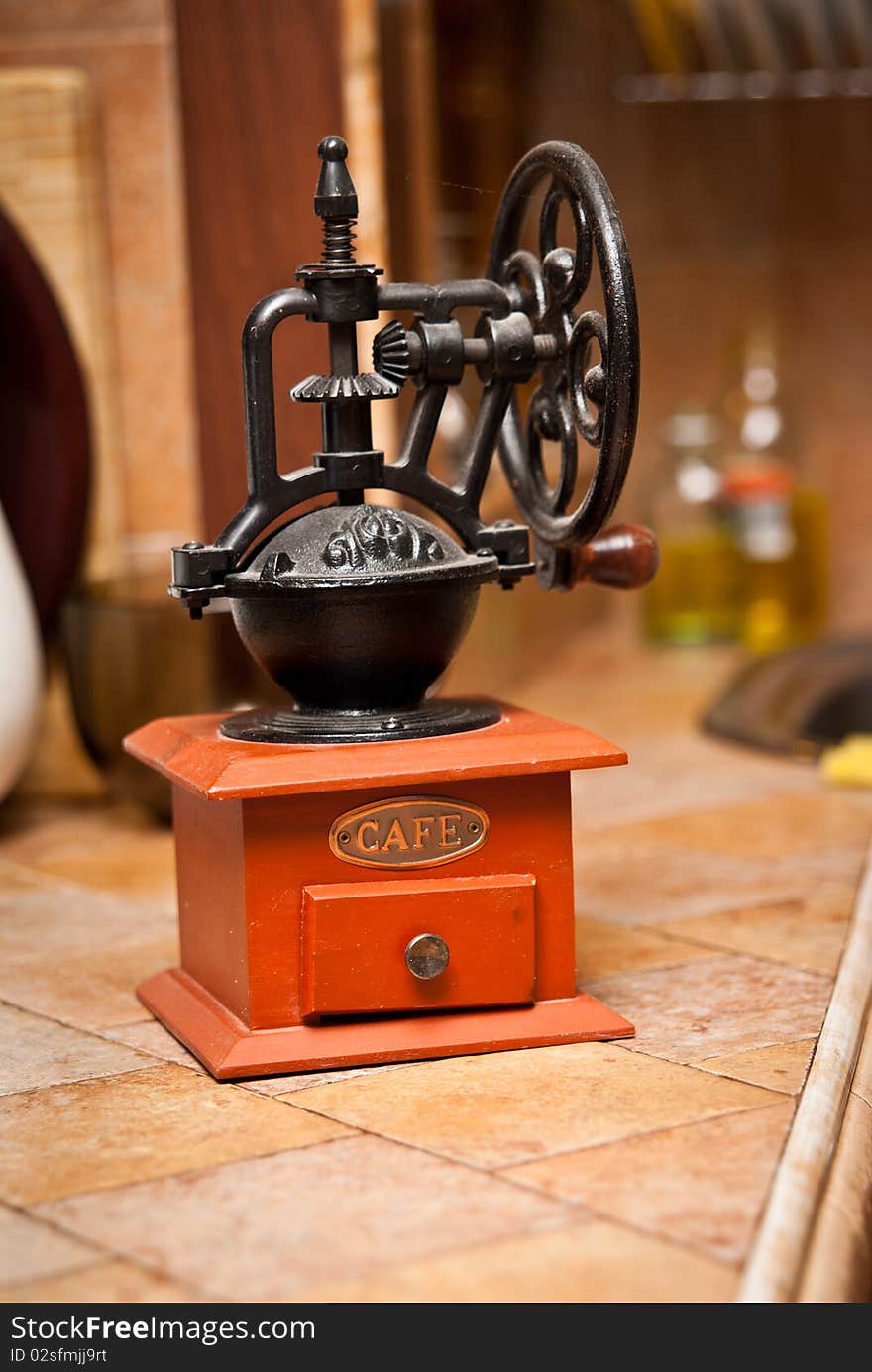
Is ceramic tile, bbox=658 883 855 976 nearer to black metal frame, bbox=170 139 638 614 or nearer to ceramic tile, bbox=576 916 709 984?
ceramic tile, bbox=576 916 709 984

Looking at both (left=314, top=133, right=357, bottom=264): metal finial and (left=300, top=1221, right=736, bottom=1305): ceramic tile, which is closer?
(left=300, top=1221, right=736, bottom=1305): ceramic tile

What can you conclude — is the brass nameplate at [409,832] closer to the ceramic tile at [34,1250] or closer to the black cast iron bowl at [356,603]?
the black cast iron bowl at [356,603]

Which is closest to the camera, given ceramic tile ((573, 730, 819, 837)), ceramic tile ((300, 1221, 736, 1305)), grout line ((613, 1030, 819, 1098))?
ceramic tile ((300, 1221, 736, 1305))

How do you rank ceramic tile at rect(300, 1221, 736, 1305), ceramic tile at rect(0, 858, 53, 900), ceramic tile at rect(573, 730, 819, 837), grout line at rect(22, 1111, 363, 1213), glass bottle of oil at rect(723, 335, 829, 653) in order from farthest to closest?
1. glass bottle of oil at rect(723, 335, 829, 653)
2. ceramic tile at rect(573, 730, 819, 837)
3. ceramic tile at rect(0, 858, 53, 900)
4. grout line at rect(22, 1111, 363, 1213)
5. ceramic tile at rect(300, 1221, 736, 1305)

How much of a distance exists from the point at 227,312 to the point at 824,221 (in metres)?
1.16

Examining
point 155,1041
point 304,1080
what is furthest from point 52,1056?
point 304,1080

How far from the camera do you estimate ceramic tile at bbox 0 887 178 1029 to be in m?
1.14

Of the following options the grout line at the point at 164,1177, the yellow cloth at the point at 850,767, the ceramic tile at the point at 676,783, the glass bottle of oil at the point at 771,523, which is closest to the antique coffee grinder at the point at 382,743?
the grout line at the point at 164,1177

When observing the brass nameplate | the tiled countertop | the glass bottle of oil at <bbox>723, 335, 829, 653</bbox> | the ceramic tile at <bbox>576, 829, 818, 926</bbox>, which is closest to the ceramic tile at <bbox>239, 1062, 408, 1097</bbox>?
the tiled countertop

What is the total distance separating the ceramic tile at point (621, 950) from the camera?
3.84 ft

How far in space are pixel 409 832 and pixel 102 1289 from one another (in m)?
0.33

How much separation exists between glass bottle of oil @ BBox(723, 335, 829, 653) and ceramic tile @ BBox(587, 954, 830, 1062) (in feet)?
3.99

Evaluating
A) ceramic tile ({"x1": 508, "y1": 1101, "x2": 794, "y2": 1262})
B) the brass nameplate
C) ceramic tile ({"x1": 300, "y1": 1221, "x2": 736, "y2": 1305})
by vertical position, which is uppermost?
the brass nameplate

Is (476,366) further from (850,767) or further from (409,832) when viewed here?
(850,767)
